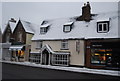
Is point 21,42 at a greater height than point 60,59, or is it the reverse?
point 21,42

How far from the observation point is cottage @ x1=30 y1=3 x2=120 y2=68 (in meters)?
22.3

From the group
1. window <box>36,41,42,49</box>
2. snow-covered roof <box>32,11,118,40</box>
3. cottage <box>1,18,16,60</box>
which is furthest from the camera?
cottage <box>1,18,16,60</box>

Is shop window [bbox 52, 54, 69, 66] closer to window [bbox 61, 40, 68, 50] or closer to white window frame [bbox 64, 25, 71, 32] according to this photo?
window [bbox 61, 40, 68, 50]

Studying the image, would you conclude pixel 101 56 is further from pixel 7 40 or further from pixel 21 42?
pixel 7 40

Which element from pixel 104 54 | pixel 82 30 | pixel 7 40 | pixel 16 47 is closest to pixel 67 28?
pixel 82 30

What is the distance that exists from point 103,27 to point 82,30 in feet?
12.2

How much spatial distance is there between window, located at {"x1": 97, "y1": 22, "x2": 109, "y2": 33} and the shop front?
226cm

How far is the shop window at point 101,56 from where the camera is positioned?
72.7 feet

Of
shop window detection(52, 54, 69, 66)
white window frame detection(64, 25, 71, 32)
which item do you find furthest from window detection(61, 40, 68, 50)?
white window frame detection(64, 25, 71, 32)

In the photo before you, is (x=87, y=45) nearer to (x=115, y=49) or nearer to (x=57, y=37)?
(x=115, y=49)

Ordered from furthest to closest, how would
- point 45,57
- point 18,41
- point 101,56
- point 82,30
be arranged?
point 18,41 < point 45,57 < point 82,30 < point 101,56

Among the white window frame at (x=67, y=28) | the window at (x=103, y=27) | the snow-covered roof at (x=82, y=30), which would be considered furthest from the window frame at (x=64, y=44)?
the window at (x=103, y=27)

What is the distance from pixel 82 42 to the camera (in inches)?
958

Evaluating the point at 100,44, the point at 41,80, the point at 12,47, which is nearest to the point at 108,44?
the point at 100,44
